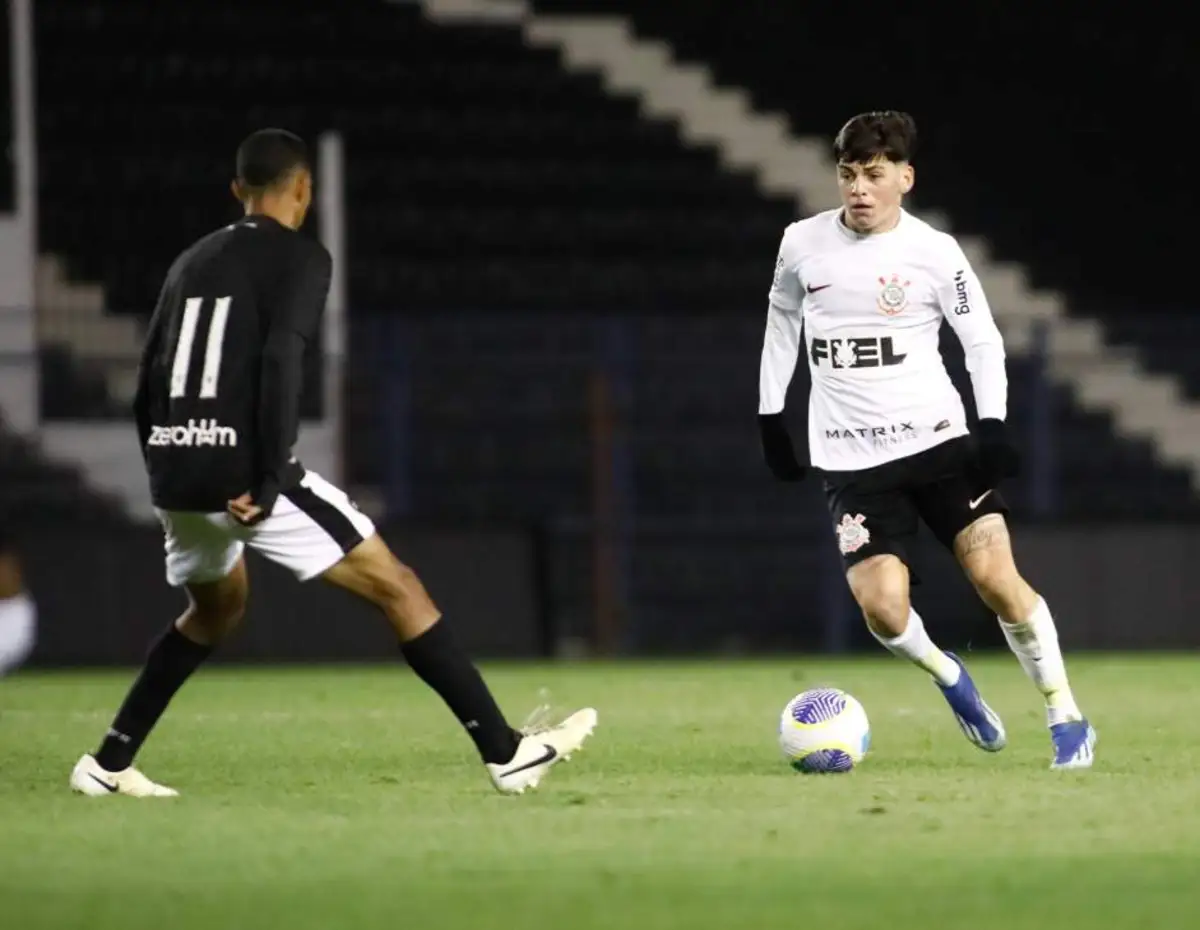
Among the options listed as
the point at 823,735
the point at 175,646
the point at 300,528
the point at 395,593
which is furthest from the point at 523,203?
the point at 300,528

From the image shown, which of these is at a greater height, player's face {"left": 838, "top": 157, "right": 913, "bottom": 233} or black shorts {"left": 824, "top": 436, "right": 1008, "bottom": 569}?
player's face {"left": 838, "top": 157, "right": 913, "bottom": 233}

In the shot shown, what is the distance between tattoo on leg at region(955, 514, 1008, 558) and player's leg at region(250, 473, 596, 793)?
59.1 inches

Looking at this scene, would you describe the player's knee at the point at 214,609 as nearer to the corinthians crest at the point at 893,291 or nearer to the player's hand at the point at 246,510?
the player's hand at the point at 246,510

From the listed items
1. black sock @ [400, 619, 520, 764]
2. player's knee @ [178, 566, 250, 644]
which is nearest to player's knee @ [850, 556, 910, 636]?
black sock @ [400, 619, 520, 764]

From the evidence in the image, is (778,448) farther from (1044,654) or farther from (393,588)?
(393,588)

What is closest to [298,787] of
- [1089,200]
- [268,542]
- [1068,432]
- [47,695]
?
[268,542]

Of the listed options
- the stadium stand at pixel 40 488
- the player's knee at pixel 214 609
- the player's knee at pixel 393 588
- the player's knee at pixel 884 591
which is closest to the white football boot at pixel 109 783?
the player's knee at pixel 214 609

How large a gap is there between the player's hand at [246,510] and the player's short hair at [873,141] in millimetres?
2122

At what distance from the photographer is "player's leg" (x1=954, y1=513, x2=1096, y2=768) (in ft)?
25.1

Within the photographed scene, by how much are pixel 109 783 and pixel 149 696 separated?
258 mm

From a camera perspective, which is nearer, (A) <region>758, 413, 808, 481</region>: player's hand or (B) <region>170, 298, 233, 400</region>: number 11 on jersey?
(B) <region>170, 298, 233, 400</region>: number 11 on jersey

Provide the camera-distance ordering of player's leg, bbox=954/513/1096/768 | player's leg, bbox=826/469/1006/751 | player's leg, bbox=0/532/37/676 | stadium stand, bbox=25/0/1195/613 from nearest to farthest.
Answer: player's leg, bbox=954/513/1096/768
player's leg, bbox=826/469/1006/751
player's leg, bbox=0/532/37/676
stadium stand, bbox=25/0/1195/613

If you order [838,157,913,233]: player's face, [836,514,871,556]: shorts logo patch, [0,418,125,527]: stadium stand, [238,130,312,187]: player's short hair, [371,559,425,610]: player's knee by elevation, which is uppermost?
[238,130,312,187]: player's short hair

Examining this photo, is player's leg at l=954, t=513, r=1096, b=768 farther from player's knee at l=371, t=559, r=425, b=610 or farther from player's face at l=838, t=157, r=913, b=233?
player's knee at l=371, t=559, r=425, b=610
